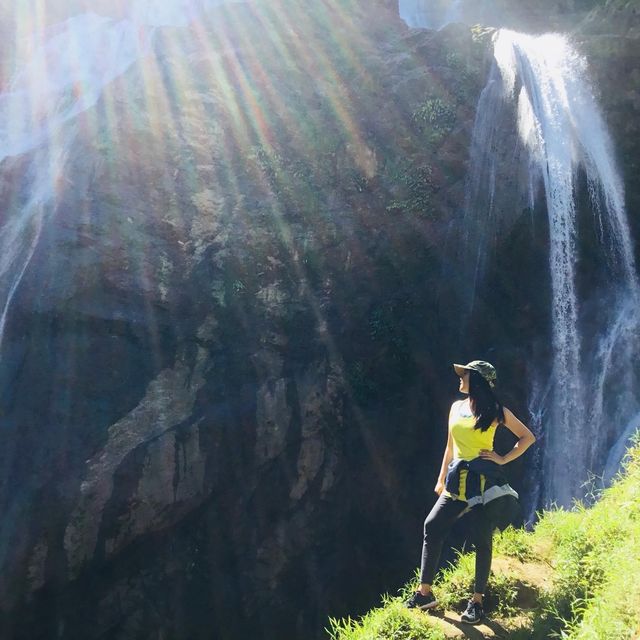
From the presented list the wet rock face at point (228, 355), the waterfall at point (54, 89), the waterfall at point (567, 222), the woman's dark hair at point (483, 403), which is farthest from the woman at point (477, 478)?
the waterfall at point (54, 89)

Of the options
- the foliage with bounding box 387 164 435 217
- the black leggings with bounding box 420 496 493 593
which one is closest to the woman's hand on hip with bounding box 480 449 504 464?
the black leggings with bounding box 420 496 493 593

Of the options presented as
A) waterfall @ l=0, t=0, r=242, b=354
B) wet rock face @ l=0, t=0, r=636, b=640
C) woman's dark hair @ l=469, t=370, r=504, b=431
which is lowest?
wet rock face @ l=0, t=0, r=636, b=640

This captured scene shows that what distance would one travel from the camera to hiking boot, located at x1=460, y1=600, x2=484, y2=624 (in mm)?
3957

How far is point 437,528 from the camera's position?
13.3ft

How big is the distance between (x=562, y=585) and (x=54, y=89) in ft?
56.3

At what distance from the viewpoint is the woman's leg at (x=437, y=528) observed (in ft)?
13.2

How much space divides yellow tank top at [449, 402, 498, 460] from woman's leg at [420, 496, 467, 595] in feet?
1.10

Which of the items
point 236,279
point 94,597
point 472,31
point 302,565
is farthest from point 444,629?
point 472,31

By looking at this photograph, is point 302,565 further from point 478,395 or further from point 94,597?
point 478,395

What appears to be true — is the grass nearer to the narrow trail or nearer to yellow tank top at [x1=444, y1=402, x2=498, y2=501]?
the narrow trail

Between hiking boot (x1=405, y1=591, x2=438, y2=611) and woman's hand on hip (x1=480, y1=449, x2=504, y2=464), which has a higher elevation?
woman's hand on hip (x1=480, y1=449, x2=504, y2=464)

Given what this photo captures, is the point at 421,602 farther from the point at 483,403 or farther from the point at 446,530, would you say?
the point at 483,403

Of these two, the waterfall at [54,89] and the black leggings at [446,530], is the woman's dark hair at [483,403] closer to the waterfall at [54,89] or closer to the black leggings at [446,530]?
the black leggings at [446,530]

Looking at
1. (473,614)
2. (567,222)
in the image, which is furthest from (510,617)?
(567,222)
